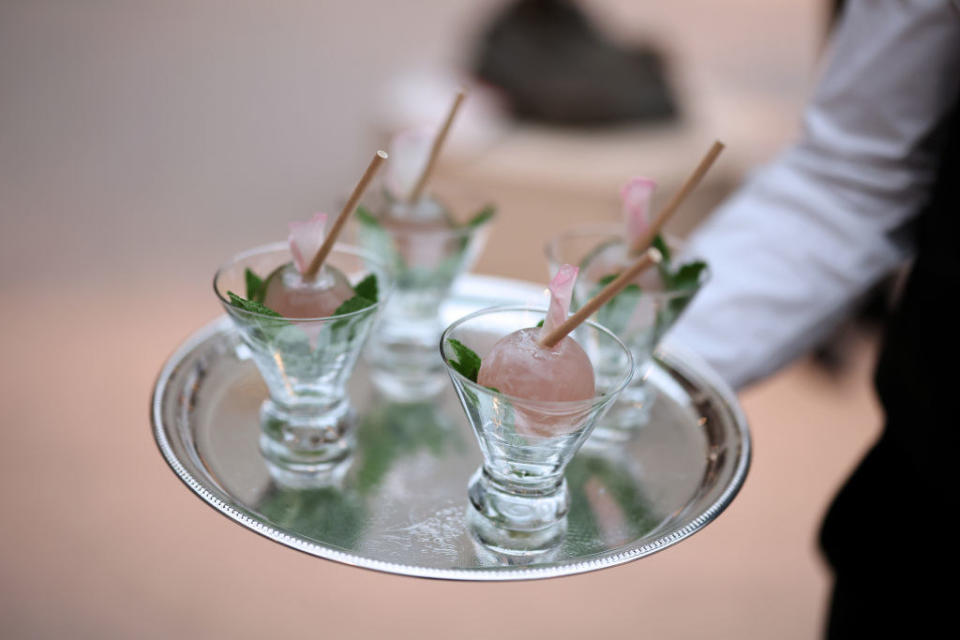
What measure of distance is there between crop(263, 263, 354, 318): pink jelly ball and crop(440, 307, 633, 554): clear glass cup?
3.2 inches

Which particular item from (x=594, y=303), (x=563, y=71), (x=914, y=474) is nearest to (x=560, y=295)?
(x=594, y=303)

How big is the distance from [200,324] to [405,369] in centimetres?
107

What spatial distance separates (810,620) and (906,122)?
2.86ft

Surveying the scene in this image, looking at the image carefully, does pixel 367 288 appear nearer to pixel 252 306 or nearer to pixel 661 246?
pixel 252 306

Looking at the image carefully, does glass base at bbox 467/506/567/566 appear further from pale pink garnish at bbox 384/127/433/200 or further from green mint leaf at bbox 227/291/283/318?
pale pink garnish at bbox 384/127/433/200

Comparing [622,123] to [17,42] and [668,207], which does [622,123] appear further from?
[17,42]

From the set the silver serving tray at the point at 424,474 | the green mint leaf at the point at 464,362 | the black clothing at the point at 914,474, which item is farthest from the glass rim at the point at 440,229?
the black clothing at the point at 914,474

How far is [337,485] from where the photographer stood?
0.61m

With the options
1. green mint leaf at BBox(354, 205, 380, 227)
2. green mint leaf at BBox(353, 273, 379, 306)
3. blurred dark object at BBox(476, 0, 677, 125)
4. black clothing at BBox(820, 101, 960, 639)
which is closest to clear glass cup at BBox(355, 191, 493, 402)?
green mint leaf at BBox(354, 205, 380, 227)

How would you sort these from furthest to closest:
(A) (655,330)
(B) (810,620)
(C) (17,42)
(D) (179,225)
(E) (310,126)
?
(C) (17,42) → (E) (310,126) → (D) (179,225) → (B) (810,620) → (A) (655,330)

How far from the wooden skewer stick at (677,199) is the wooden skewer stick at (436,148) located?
157 millimetres

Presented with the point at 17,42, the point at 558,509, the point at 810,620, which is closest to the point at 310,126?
the point at 17,42

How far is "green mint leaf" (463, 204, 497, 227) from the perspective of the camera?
2.56 ft

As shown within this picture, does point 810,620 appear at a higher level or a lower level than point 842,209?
lower
